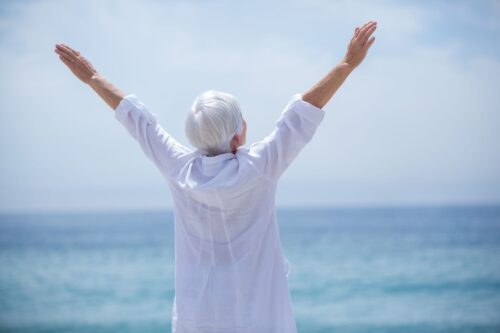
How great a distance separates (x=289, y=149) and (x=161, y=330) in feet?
38.5

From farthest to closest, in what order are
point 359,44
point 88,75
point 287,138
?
point 88,75, point 359,44, point 287,138

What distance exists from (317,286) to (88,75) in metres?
16.3

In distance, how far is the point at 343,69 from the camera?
6.31ft

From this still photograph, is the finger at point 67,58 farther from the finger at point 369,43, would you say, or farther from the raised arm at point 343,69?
the finger at point 369,43

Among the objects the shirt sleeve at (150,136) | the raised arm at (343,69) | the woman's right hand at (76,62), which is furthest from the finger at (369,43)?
the woman's right hand at (76,62)

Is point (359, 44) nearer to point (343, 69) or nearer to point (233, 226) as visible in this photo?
point (343, 69)

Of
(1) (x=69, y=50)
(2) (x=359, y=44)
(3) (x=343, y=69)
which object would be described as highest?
(1) (x=69, y=50)

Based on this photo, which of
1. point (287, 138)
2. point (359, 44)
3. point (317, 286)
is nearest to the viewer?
point (287, 138)

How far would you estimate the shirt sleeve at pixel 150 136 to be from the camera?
202 cm

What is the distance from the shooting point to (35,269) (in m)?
24.7

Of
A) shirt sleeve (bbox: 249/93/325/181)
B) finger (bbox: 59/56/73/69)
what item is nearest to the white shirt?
shirt sleeve (bbox: 249/93/325/181)

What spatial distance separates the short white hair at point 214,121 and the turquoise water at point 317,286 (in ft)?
36.8

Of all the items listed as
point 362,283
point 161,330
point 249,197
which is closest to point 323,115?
point 249,197

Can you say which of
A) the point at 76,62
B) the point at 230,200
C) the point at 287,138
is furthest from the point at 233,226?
the point at 76,62
